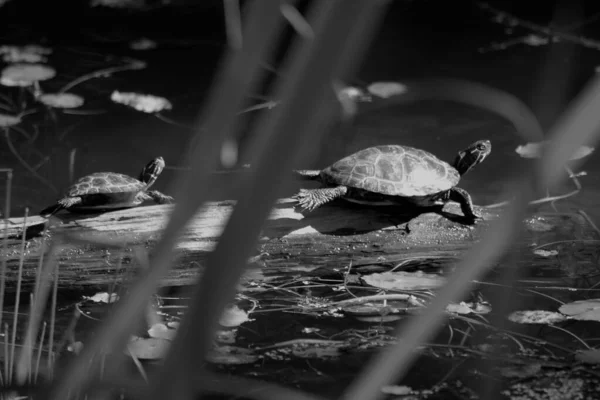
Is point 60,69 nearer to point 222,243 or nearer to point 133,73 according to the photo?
point 133,73

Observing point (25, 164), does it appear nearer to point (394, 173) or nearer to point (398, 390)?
point (394, 173)

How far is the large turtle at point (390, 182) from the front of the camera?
2592 millimetres

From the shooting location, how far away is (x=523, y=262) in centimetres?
262

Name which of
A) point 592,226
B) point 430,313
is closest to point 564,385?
point 592,226

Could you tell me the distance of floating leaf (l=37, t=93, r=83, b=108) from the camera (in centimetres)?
445

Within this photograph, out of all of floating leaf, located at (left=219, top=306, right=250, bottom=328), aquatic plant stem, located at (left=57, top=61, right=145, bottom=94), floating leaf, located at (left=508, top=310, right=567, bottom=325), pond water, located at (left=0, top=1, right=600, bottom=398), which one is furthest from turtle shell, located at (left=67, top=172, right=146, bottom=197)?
aquatic plant stem, located at (left=57, top=61, right=145, bottom=94)

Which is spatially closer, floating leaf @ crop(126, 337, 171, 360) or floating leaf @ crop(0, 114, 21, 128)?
floating leaf @ crop(126, 337, 171, 360)

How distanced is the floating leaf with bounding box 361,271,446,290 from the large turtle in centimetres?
30

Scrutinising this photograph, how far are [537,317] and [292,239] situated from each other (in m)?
0.87

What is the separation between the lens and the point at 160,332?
2168 millimetres

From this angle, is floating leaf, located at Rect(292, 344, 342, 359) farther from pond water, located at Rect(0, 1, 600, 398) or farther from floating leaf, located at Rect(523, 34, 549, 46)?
floating leaf, located at Rect(523, 34, 549, 46)

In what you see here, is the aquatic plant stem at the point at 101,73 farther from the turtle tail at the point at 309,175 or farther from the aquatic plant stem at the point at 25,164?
the turtle tail at the point at 309,175

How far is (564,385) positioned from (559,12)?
5.21 metres

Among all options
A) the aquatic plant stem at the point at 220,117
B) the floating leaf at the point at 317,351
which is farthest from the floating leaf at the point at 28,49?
the aquatic plant stem at the point at 220,117
